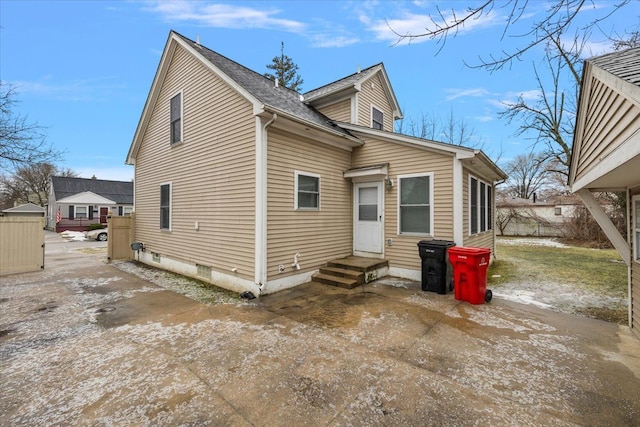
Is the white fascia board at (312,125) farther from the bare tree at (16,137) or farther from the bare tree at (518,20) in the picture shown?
the bare tree at (16,137)

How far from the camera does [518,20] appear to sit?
2674 millimetres

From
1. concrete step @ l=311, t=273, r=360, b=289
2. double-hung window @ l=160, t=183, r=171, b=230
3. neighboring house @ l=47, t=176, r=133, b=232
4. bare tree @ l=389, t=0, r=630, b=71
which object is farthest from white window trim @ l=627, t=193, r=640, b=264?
neighboring house @ l=47, t=176, r=133, b=232

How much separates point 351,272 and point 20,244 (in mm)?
9950

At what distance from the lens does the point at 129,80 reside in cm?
1633

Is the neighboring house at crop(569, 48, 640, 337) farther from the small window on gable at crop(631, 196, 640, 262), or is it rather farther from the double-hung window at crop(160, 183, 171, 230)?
the double-hung window at crop(160, 183, 171, 230)

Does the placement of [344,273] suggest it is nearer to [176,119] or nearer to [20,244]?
[176,119]

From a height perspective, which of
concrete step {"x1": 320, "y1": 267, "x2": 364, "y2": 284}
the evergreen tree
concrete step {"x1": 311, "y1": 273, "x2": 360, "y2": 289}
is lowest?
concrete step {"x1": 311, "y1": 273, "x2": 360, "y2": 289}

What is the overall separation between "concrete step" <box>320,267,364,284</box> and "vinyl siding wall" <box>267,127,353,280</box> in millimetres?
260

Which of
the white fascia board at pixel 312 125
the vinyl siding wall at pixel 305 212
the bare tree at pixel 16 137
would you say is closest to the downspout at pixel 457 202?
the white fascia board at pixel 312 125

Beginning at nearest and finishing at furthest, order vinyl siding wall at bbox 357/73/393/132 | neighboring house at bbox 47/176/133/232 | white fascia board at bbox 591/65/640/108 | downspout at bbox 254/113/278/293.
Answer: white fascia board at bbox 591/65/640/108 < downspout at bbox 254/113/278/293 < vinyl siding wall at bbox 357/73/393/132 < neighboring house at bbox 47/176/133/232

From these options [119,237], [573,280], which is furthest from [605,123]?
[119,237]

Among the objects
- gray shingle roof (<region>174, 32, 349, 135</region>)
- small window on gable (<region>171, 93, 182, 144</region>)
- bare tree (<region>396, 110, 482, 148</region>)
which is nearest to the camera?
gray shingle roof (<region>174, 32, 349, 135</region>)

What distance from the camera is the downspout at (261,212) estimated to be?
5.53 m

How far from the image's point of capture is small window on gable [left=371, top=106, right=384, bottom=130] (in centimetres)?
1022
